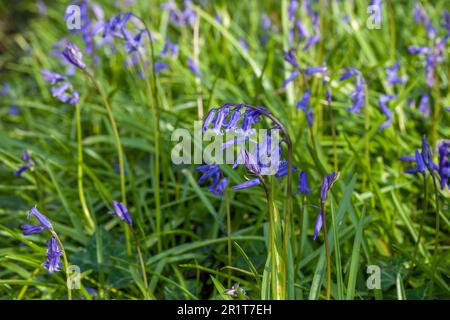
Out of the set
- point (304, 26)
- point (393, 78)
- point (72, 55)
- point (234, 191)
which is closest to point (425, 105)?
point (393, 78)

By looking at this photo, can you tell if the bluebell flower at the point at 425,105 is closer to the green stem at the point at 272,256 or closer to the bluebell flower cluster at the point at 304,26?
the bluebell flower cluster at the point at 304,26

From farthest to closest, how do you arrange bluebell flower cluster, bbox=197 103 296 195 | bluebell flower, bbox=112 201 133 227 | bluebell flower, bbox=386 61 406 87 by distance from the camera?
bluebell flower, bbox=386 61 406 87 < bluebell flower, bbox=112 201 133 227 < bluebell flower cluster, bbox=197 103 296 195

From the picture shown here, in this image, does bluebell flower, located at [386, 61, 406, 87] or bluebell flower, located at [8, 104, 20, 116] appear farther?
bluebell flower, located at [8, 104, 20, 116]

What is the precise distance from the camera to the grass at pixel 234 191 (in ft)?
8.20

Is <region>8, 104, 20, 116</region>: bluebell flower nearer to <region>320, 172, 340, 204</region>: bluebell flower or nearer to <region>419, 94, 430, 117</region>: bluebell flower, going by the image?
<region>419, 94, 430, 117</region>: bluebell flower

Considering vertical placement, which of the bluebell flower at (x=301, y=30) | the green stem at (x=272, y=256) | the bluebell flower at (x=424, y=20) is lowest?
the green stem at (x=272, y=256)

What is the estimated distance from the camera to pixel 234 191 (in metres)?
3.10

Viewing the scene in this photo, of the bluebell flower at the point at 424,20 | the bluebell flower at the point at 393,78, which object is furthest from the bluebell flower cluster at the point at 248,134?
the bluebell flower at the point at 424,20

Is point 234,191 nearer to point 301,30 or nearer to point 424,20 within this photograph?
point 301,30

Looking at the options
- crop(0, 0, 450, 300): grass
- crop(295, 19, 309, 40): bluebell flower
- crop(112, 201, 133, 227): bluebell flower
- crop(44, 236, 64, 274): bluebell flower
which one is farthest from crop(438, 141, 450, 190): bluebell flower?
crop(295, 19, 309, 40): bluebell flower

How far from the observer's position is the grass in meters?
2.50
